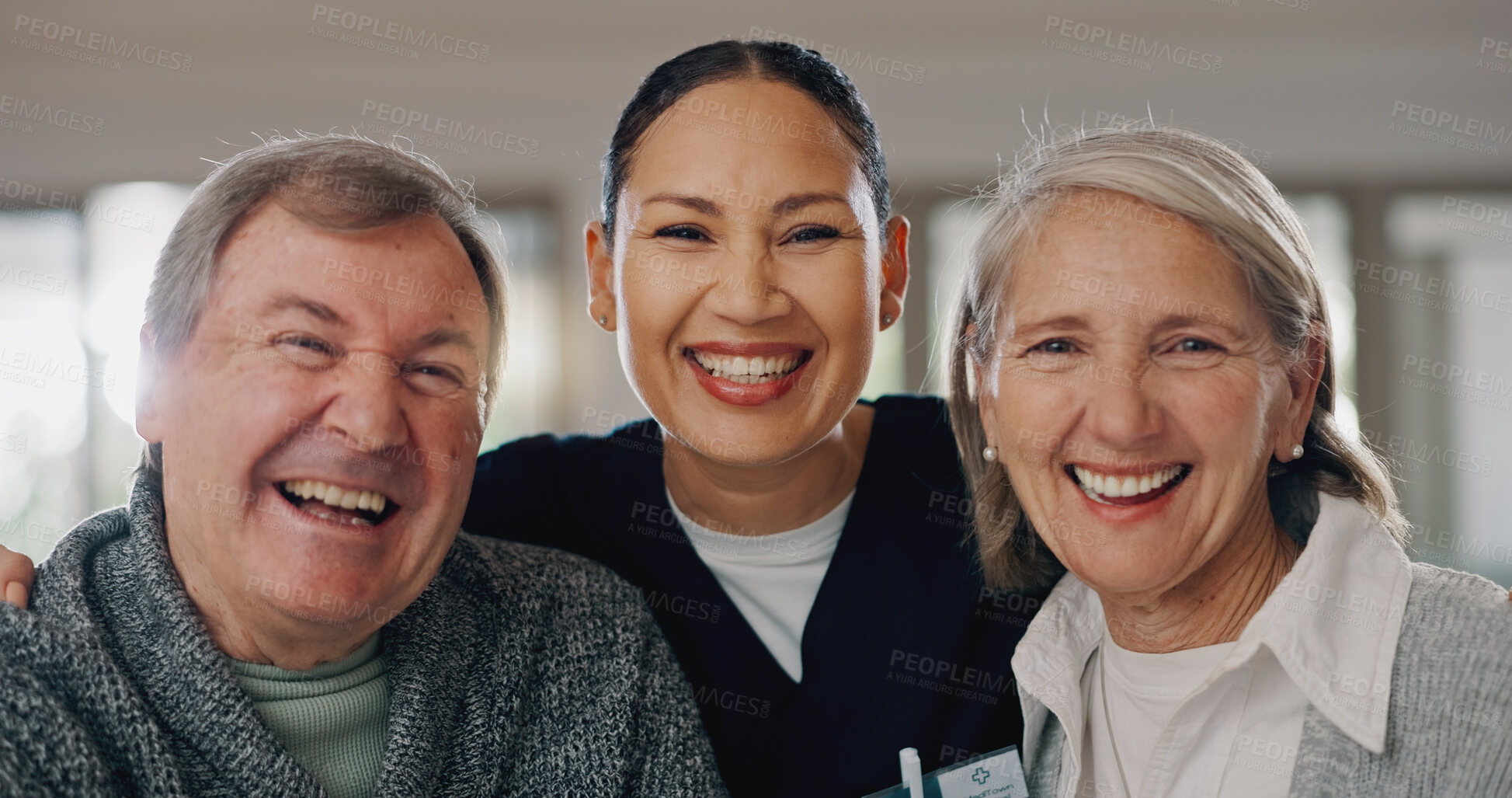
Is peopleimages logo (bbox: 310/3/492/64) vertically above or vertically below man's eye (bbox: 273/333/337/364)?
above

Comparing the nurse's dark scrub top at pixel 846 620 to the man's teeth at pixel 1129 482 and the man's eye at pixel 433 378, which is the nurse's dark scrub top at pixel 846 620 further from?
the man's eye at pixel 433 378

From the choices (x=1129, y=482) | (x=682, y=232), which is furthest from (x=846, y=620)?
(x=682, y=232)

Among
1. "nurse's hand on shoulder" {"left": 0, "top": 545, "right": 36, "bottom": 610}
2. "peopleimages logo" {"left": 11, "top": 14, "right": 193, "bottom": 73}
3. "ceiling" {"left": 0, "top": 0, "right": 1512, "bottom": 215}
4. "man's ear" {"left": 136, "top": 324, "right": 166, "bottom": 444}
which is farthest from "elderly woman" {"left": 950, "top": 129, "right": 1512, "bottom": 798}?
"peopleimages logo" {"left": 11, "top": 14, "right": 193, "bottom": 73}

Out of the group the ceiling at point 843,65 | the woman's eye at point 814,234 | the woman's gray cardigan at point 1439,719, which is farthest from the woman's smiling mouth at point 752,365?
the ceiling at point 843,65

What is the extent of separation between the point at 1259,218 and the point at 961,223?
471cm

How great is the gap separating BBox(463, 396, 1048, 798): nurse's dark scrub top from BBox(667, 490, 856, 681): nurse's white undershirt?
0.04 m

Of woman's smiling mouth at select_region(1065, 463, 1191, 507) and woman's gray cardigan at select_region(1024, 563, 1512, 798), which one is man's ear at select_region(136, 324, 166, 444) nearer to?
woman's smiling mouth at select_region(1065, 463, 1191, 507)

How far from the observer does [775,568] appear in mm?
1802

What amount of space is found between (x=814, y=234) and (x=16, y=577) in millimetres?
1117

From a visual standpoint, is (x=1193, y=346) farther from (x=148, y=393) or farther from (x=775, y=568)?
(x=148, y=393)

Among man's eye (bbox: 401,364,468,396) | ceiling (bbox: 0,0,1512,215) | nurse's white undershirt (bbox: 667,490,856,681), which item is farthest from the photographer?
ceiling (bbox: 0,0,1512,215)

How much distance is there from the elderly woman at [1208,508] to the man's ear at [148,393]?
1.06m

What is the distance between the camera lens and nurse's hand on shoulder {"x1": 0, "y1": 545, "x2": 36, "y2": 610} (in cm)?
124

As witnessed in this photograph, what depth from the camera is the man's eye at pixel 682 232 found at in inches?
64.7
